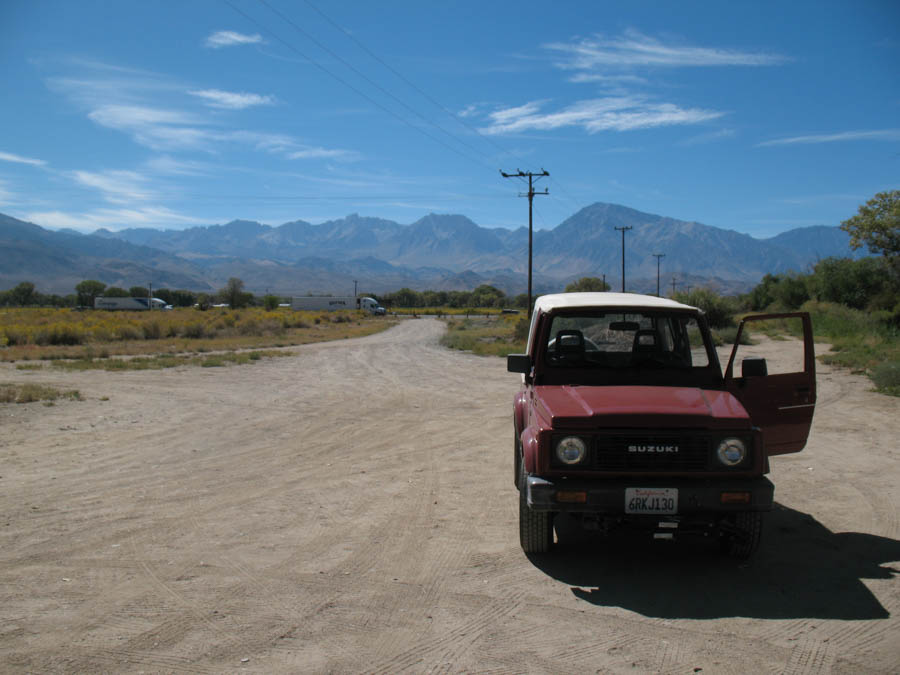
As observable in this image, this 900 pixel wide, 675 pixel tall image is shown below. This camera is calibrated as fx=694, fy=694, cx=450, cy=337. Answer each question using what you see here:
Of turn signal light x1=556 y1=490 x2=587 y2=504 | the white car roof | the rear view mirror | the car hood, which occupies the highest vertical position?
the white car roof

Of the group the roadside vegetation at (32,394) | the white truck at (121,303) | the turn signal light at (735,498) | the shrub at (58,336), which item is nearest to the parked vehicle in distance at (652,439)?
the turn signal light at (735,498)

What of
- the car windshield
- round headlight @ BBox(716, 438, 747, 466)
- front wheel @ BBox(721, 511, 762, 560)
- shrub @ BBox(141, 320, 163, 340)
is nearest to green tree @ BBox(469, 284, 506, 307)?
shrub @ BBox(141, 320, 163, 340)

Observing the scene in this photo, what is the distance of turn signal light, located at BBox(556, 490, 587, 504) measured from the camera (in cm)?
468

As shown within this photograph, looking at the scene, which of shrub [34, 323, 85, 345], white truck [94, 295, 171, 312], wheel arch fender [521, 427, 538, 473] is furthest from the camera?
white truck [94, 295, 171, 312]

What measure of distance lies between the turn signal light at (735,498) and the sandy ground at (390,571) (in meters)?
0.67

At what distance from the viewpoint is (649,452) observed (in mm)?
4781

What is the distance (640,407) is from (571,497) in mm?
821

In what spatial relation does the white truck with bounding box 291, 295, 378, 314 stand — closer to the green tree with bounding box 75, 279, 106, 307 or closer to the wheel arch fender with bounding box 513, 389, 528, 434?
the green tree with bounding box 75, 279, 106, 307

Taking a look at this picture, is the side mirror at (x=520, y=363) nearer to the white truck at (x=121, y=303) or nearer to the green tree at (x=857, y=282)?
the green tree at (x=857, y=282)

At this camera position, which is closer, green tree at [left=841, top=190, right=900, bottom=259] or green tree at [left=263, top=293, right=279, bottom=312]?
green tree at [left=841, top=190, right=900, bottom=259]

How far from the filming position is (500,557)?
18.2 feet

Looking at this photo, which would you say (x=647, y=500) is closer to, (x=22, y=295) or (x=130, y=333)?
(x=130, y=333)

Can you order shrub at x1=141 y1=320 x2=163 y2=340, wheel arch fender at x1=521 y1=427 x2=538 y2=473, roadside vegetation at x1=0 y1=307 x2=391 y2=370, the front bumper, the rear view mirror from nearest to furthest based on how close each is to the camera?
the front bumper, wheel arch fender at x1=521 y1=427 x2=538 y2=473, the rear view mirror, roadside vegetation at x1=0 y1=307 x2=391 y2=370, shrub at x1=141 y1=320 x2=163 y2=340

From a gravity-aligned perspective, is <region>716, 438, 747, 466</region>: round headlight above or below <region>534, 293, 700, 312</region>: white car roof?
below
